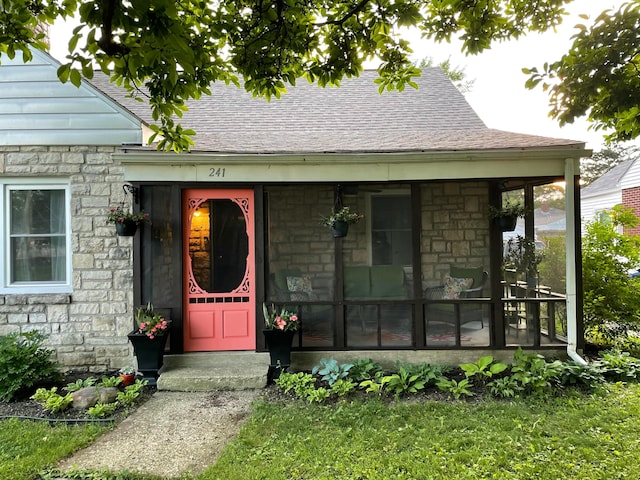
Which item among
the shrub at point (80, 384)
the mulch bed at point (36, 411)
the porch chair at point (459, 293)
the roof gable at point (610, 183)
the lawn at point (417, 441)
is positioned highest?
the roof gable at point (610, 183)

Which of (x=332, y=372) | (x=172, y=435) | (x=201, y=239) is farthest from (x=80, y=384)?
(x=332, y=372)

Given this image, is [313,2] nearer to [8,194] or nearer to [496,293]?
[496,293]

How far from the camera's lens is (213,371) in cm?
487

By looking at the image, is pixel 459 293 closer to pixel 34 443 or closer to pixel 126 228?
pixel 126 228

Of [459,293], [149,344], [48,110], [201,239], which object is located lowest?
[149,344]

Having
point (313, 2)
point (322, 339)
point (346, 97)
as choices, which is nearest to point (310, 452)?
point (322, 339)

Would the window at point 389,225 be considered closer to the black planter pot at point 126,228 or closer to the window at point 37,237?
the black planter pot at point 126,228

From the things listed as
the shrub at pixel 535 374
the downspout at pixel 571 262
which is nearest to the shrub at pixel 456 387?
the shrub at pixel 535 374

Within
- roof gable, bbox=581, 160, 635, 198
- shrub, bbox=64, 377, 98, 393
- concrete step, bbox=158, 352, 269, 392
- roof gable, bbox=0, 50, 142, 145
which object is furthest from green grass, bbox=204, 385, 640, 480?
roof gable, bbox=581, 160, 635, 198

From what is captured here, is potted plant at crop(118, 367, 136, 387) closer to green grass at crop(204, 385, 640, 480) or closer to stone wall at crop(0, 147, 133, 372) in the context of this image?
stone wall at crop(0, 147, 133, 372)

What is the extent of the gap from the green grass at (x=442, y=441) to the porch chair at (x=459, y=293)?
1.42 m

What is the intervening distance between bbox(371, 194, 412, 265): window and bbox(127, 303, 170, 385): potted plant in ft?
11.0

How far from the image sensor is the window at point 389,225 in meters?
6.46

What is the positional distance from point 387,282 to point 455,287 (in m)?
1.02
